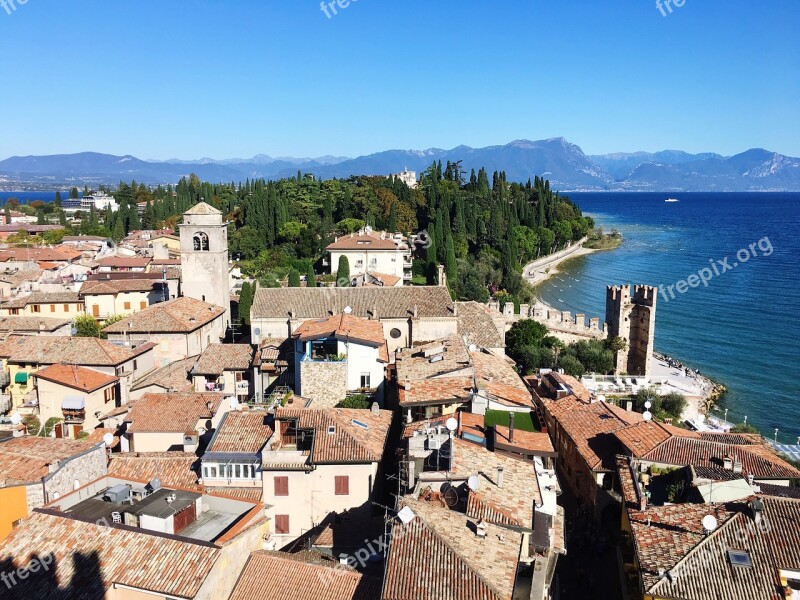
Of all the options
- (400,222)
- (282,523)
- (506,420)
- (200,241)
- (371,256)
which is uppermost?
(200,241)

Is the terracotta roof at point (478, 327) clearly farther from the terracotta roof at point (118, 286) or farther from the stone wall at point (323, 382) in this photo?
the terracotta roof at point (118, 286)

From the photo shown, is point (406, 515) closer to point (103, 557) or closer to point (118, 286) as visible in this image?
point (103, 557)

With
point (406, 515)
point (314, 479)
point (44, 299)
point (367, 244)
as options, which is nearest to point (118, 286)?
point (44, 299)

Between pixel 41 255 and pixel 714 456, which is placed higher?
pixel 41 255

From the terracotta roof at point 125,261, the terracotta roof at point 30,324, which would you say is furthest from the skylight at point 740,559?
the terracotta roof at point 125,261

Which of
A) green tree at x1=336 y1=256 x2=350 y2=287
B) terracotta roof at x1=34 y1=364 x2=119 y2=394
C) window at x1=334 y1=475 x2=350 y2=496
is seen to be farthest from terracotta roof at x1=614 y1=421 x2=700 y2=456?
green tree at x1=336 y1=256 x2=350 y2=287

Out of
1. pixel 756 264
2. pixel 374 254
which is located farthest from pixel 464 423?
pixel 756 264

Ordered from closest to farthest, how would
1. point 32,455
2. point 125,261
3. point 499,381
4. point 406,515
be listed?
point 406,515
point 32,455
point 499,381
point 125,261
